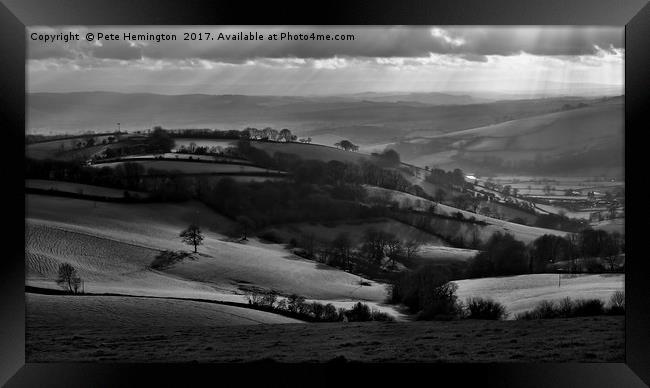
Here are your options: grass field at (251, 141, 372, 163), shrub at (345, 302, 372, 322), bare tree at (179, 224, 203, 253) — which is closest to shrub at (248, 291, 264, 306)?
bare tree at (179, 224, 203, 253)

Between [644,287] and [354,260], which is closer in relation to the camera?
[644,287]

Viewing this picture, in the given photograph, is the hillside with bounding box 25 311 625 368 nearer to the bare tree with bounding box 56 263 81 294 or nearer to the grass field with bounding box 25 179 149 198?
the bare tree with bounding box 56 263 81 294

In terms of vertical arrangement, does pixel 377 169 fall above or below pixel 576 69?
below

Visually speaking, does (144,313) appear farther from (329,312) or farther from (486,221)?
(486,221)

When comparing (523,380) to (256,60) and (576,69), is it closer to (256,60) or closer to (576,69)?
(576,69)

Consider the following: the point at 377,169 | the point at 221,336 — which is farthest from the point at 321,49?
the point at 221,336

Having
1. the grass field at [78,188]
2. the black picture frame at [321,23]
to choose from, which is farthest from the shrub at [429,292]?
the grass field at [78,188]
